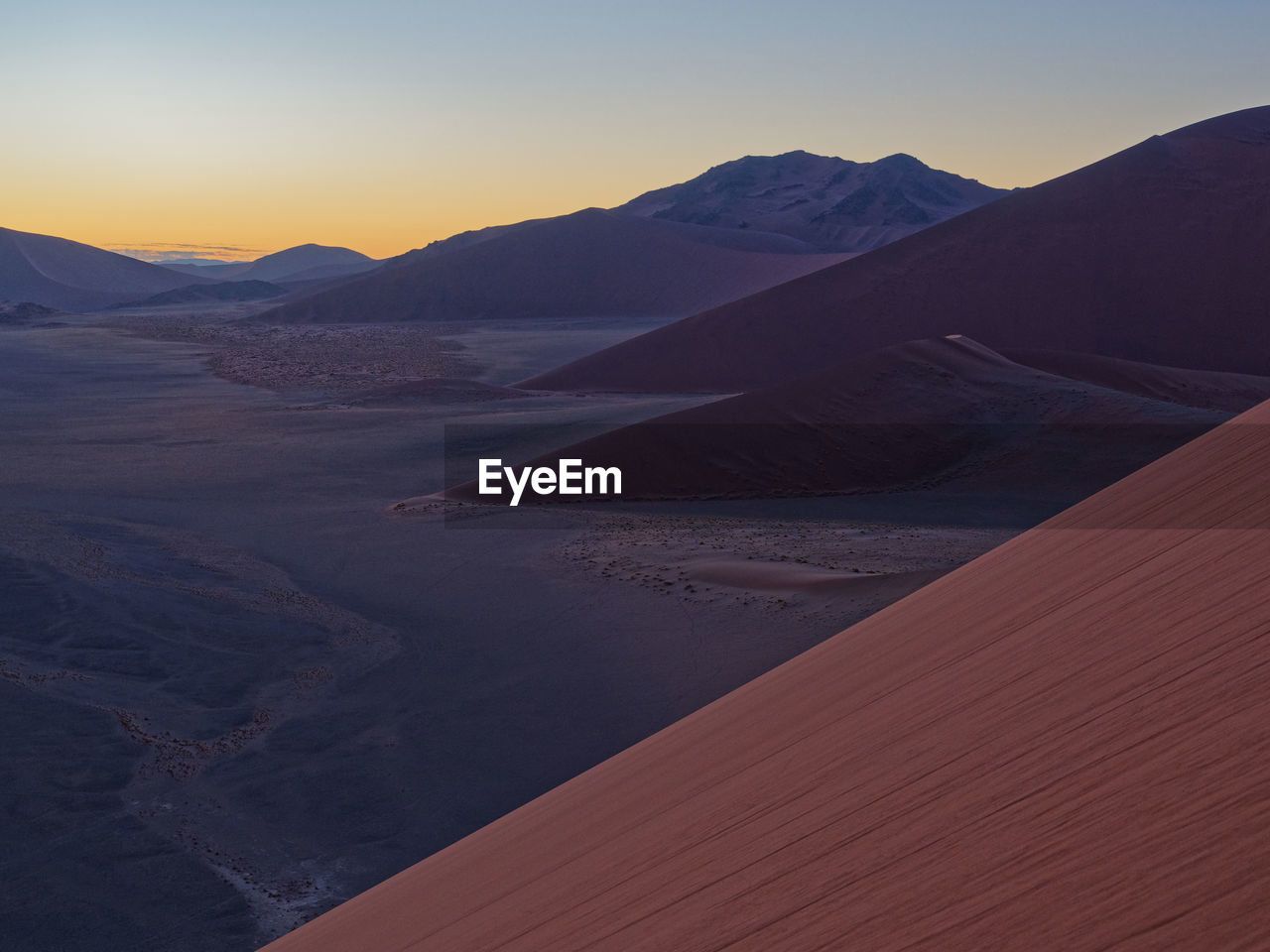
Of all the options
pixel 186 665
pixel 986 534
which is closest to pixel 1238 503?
pixel 186 665

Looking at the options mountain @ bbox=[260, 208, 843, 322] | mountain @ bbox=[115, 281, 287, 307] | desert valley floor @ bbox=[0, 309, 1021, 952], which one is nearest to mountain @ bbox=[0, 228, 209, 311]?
mountain @ bbox=[115, 281, 287, 307]

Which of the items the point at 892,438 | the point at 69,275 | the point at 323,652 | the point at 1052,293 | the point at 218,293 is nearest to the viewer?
the point at 323,652

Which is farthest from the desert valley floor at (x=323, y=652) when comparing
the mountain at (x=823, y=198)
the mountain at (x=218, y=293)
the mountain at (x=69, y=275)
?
the mountain at (x=69, y=275)

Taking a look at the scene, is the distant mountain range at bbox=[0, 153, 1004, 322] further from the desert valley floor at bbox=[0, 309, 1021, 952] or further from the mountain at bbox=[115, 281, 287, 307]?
the desert valley floor at bbox=[0, 309, 1021, 952]

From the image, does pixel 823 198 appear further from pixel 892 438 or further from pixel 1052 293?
pixel 892 438

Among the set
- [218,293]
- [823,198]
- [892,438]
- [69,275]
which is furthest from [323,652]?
[69,275]

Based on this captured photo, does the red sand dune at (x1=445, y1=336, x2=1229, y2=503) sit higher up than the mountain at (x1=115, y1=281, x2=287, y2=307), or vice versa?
the mountain at (x1=115, y1=281, x2=287, y2=307)
